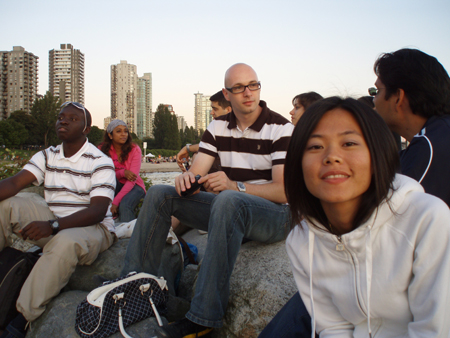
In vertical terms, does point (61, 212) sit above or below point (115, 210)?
above

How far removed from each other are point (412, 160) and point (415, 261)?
1.04 m

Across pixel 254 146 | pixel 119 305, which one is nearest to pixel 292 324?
pixel 119 305

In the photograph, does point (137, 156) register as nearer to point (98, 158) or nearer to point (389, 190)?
point (98, 158)

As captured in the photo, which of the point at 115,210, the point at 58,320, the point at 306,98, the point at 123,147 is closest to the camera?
the point at 58,320

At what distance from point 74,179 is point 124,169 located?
2319 millimetres

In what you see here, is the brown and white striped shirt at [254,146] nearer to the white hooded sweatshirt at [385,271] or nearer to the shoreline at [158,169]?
the white hooded sweatshirt at [385,271]

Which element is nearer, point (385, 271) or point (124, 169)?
point (385, 271)

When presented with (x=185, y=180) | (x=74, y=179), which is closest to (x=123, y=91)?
(x=74, y=179)

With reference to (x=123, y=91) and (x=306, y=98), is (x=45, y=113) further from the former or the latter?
(x=306, y=98)

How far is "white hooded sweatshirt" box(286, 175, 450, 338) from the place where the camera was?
45.1 inches

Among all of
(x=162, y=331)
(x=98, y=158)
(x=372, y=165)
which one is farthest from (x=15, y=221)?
(x=372, y=165)

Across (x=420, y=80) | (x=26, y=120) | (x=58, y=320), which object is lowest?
(x=58, y=320)

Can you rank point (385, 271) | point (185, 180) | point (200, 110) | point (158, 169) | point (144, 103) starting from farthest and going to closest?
1. point (200, 110)
2. point (144, 103)
3. point (158, 169)
4. point (185, 180)
5. point (385, 271)

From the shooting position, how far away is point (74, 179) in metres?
3.22
